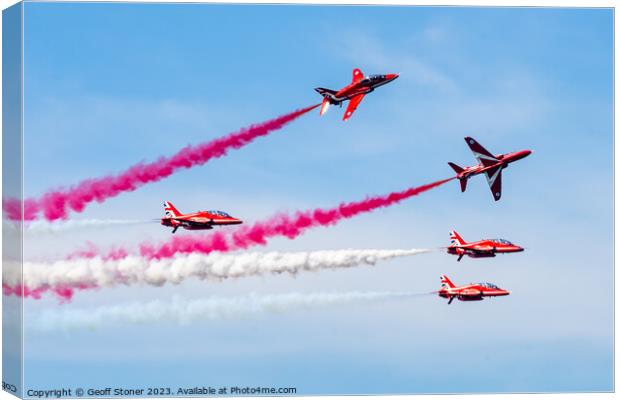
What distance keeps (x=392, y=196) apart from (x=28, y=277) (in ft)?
64.9

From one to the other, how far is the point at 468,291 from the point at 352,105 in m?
12.0

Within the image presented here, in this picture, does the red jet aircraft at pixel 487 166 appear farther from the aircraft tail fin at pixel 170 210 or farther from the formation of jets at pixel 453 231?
the aircraft tail fin at pixel 170 210

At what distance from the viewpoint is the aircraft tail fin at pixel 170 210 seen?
82.6 metres

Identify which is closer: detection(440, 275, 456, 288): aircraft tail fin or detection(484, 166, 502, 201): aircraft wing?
detection(440, 275, 456, 288): aircraft tail fin

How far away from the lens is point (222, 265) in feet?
273

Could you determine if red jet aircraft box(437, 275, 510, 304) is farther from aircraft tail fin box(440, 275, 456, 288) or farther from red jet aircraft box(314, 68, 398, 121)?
red jet aircraft box(314, 68, 398, 121)

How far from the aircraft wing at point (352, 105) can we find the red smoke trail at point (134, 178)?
4.33 m

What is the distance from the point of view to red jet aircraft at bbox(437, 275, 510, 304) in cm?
8362

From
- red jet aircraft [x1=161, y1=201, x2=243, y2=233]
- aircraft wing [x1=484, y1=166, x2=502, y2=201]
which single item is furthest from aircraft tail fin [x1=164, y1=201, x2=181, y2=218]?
aircraft wing [x1=484, y1=166, x2=502, y2=201]

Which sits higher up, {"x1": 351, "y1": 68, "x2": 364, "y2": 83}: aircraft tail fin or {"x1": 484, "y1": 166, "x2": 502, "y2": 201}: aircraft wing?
{"x1": 351, "y1": 68, "x2": 364, "y2": 83}: aircraft tail fin

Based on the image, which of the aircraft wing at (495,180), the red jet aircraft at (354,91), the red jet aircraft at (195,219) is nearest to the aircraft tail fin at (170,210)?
the red jet aircraft at (195,219)

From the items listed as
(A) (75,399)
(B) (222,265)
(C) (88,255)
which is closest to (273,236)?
(B) (222,265)

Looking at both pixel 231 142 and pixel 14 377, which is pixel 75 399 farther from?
pixel 231 142

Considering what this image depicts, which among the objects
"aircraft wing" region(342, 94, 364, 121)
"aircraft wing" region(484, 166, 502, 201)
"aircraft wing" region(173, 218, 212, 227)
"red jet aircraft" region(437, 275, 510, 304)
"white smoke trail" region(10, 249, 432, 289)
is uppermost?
"aircraft wing" region(342, 94, 364, 121)
